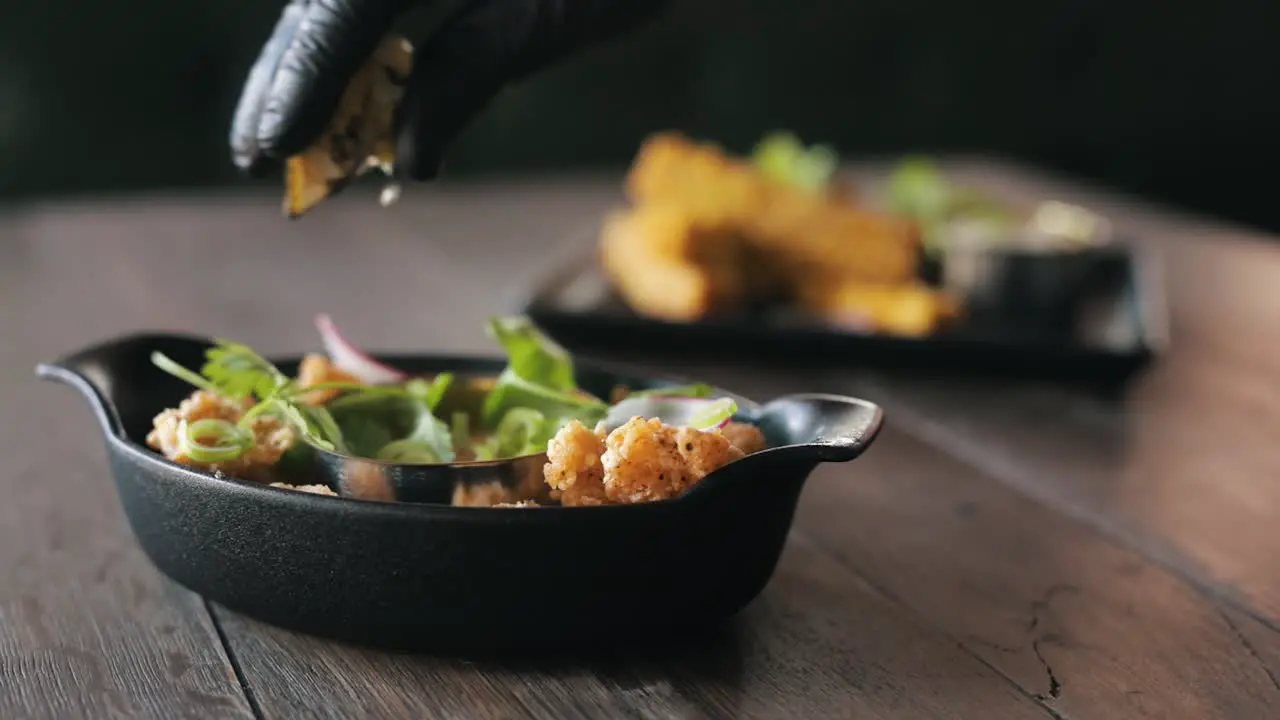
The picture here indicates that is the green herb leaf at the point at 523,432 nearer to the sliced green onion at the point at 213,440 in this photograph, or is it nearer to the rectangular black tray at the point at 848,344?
the sliced green onion at the point at 213,440

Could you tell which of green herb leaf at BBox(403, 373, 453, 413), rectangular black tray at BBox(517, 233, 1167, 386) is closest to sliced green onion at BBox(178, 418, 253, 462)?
green herb leaf at BBox(403, 373, 453, 413)

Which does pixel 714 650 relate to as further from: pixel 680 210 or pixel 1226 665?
pixel 680 210

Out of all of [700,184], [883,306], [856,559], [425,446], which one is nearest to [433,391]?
[425,446]

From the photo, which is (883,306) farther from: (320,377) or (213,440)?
(213,440)

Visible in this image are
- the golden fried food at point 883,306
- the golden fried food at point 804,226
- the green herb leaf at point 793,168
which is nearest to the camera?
the golden fried food at point 883,306

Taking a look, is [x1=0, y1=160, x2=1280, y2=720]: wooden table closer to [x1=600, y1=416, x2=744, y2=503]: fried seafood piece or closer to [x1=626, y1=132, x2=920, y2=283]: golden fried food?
[x1=600, y1=416, x2=744, y2=503]: fried seafood piece

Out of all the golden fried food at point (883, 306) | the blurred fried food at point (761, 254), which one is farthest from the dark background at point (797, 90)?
the golden fried food at point (883, 306)
